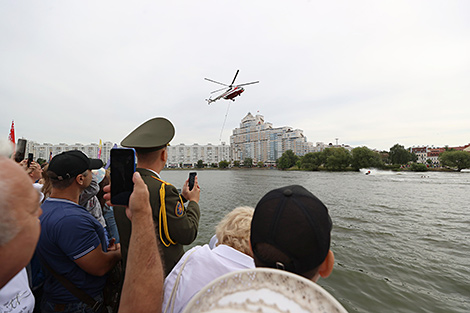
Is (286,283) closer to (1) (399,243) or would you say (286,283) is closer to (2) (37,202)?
(2) (37,202)

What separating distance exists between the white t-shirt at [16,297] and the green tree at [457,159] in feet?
319

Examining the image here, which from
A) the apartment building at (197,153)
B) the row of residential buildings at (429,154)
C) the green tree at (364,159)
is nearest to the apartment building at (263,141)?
the apartment building at (197,153)

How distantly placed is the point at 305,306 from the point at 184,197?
5.57ft

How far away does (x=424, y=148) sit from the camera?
409 ft

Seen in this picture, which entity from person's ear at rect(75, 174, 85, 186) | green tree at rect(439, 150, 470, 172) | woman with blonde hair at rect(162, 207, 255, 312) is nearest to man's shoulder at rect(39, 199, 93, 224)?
person's ear at rect(75, 174, 85, 186)

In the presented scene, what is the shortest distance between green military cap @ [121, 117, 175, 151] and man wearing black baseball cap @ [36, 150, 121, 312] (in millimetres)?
656

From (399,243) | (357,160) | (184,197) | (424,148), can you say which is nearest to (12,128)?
(184,197)

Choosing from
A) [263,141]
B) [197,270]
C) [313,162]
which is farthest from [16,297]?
[263,141]

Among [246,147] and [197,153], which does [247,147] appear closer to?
[246,147]

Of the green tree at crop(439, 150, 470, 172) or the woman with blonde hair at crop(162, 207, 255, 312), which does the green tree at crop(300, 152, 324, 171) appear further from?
the woman with blonde hair at crop(162, 207, 255, 312)

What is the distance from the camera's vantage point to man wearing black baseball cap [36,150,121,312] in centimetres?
181

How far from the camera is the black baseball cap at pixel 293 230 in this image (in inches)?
36.9

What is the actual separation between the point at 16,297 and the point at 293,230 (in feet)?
6.23

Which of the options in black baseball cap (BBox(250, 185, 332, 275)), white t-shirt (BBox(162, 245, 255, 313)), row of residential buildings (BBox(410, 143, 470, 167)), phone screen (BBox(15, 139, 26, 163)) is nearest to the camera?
black baseball cap (BBox(250, 185, 332, 275))
